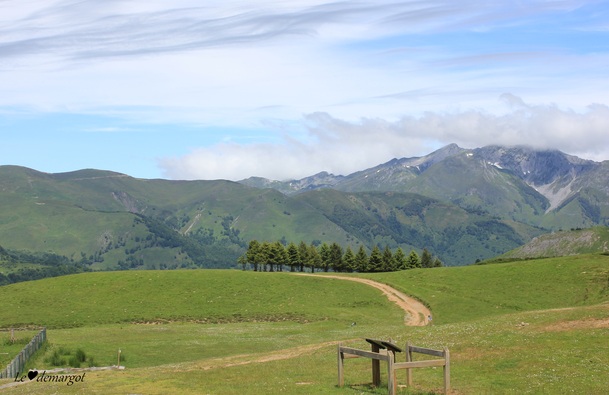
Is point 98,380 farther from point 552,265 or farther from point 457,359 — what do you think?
point 552,265

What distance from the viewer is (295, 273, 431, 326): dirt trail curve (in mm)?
92125

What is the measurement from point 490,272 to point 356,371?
82.7m

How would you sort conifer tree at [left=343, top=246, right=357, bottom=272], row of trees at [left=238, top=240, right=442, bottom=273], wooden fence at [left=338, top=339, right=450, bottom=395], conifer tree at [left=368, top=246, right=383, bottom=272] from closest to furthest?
wooden fence at [left=338, top=339, right=450, bottom=395] < row of trees at [left=238, top=240, right=442, bottom=273] < conifer tree at [left=368, top=246, right=383, bottom=272] < conifer tree at [left=343, top=246, right=357, bottom=272]

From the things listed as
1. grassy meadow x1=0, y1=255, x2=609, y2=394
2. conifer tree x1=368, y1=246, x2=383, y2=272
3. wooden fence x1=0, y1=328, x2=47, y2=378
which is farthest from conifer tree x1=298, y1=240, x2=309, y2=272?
wooden fence x1=0, y1=328, x2=47, y2=378

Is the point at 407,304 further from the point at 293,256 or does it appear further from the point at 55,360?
the point at 293,256

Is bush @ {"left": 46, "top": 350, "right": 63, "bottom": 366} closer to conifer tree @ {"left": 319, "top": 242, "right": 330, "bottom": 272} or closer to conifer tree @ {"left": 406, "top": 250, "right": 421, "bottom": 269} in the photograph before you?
conifer tree @ {"left": 406, "top": 250, "right": 421, "bottom": 269}

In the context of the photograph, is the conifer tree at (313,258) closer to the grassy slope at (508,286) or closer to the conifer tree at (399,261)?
the conifer tree at (399,261)

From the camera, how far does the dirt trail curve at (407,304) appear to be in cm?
9212

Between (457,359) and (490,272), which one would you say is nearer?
(457,359)

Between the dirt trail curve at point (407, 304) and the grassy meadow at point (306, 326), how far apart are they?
1506 mm

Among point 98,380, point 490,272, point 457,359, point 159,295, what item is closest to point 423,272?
point 490,272

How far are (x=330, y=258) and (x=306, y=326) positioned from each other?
92.9 metres

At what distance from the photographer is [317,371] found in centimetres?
4191

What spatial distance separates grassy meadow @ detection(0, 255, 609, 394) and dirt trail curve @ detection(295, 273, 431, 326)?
151 cm
